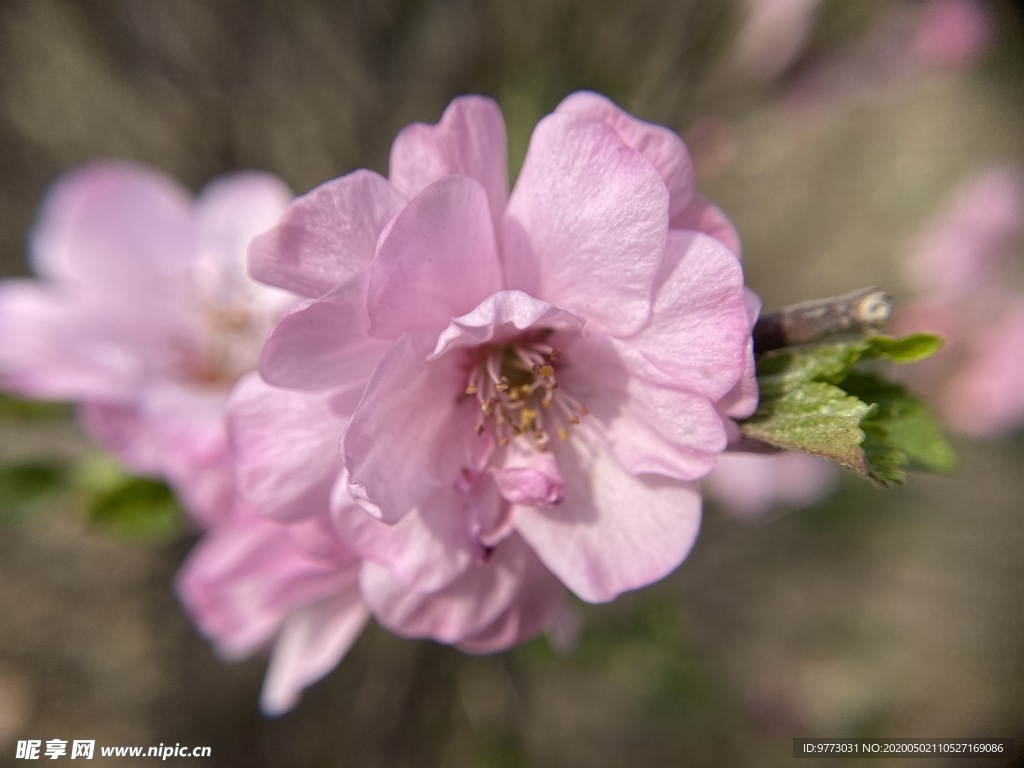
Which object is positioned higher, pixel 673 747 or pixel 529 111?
pixel 529 111

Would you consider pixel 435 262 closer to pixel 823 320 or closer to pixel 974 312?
pixel 823 320

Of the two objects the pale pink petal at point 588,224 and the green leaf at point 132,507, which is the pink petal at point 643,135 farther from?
the green leaf at point 132,507

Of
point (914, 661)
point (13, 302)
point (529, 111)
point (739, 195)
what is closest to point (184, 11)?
point (529, 111)

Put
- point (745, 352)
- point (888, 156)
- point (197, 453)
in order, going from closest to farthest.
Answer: point (745, 352)
point (197, 453)
point (888, 156)

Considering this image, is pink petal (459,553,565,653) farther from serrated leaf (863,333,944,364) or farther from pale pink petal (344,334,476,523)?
serrated leaf (863,333,944,364)

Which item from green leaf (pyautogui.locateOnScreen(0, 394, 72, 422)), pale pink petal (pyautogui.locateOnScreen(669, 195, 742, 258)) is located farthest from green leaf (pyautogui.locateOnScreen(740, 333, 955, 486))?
green leaf (pyautogui.locateOnScreen(0, 394, 72, 422))

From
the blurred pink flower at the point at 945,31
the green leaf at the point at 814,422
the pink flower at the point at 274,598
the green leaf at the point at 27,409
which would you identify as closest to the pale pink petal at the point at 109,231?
the green leaf at the point at 27,409

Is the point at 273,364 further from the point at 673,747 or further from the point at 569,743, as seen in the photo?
the point at 673,747
